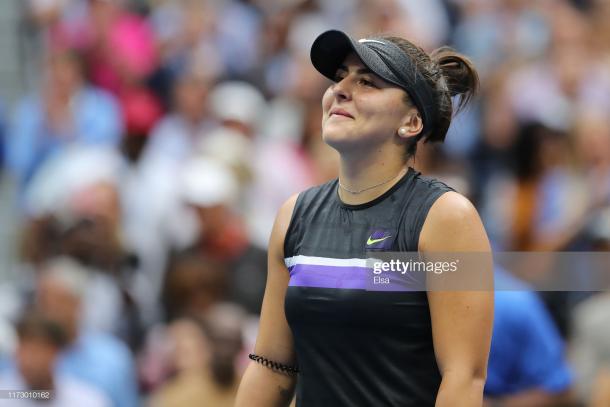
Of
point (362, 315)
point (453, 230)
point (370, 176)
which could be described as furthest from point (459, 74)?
point (362, 315)

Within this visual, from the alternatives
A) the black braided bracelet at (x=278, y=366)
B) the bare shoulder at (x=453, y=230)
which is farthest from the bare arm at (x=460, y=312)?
the black braided bracelet at (x=278, y=366)

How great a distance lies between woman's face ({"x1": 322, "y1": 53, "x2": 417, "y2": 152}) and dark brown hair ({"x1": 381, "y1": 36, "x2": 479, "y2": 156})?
6cm

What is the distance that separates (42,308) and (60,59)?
3009mm

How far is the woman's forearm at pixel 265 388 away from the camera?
330cm

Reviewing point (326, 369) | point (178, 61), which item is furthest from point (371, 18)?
point (326, 369)

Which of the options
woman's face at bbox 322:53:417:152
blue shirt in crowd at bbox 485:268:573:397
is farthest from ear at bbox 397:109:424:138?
blue shirt in crowd at bbox 485:268:573:397

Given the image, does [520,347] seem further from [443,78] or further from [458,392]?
[458,392]

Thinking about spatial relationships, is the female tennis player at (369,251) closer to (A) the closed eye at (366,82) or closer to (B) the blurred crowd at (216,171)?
(A) the closed eye at (366,82)

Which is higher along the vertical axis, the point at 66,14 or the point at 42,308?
the point at 66,14

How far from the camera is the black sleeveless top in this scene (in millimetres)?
3000

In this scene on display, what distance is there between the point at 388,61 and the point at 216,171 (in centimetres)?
433

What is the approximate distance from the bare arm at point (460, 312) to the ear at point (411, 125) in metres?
0.26

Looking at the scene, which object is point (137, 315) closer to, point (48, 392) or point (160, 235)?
point (160, 235)

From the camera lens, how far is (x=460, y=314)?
2.93 m
